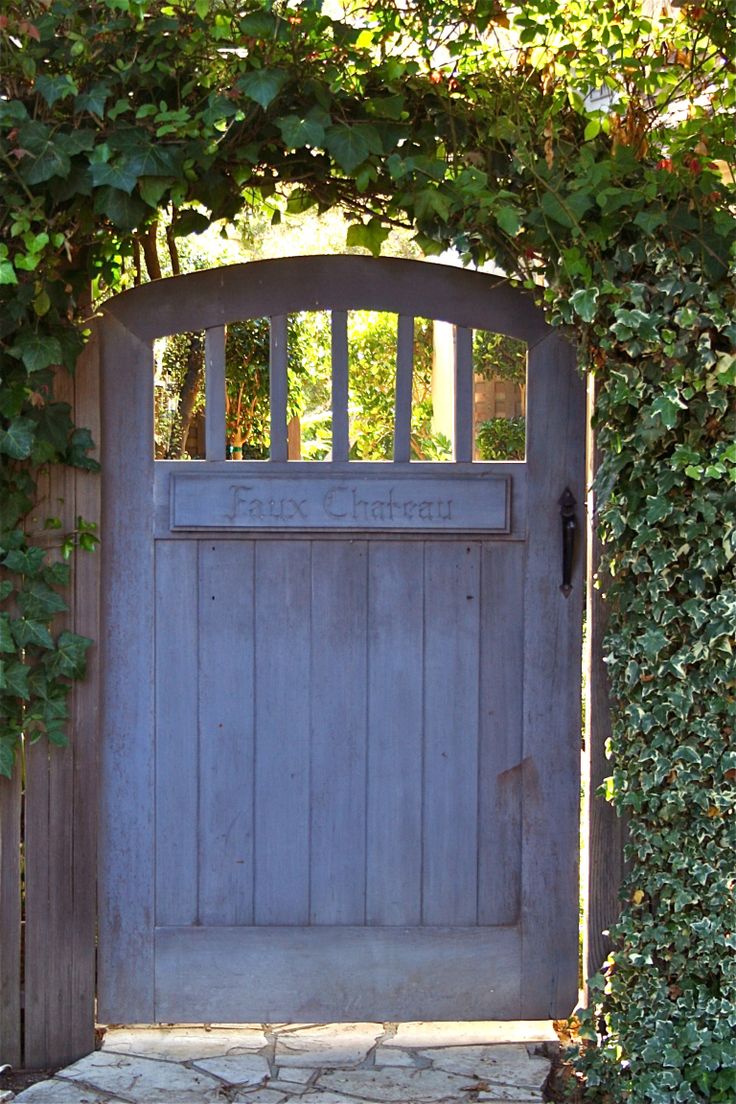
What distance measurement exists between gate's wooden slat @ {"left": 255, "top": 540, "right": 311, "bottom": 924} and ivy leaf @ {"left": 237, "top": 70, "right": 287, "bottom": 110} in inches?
46.6

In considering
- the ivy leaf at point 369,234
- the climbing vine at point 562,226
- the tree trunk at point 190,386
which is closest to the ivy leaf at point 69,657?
the climbing vine at point 562,226

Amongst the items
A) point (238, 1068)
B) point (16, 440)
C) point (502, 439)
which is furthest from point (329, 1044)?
point (16, 440)

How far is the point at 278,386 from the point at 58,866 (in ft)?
4.80

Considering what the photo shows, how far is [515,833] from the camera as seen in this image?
11.6ft

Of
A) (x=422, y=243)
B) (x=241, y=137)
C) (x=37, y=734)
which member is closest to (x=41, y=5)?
(x=241, y=137)

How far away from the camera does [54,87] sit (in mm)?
2906

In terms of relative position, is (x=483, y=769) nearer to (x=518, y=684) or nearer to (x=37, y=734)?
(x=518, y=684)

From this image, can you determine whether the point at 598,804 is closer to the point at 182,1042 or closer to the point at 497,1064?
the point at 497,1064

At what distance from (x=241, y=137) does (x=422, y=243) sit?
53 centimetres

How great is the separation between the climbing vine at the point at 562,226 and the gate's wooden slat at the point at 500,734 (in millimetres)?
310

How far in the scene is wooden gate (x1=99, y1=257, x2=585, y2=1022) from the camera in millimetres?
3455

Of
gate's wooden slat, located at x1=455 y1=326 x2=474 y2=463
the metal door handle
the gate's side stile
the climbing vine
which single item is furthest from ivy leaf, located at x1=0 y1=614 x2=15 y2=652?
the metal door handle

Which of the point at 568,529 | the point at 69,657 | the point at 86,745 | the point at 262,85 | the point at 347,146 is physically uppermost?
the point at 262,85

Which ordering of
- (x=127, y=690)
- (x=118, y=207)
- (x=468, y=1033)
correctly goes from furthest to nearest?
1. (x=468, y=1033)
2. (x=127, y=690)
3. (x=118, y=207)
